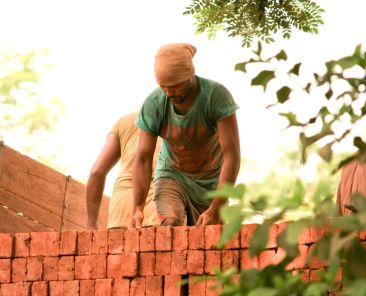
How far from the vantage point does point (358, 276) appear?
121 inches

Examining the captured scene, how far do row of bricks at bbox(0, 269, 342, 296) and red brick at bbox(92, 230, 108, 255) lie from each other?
0.15 m

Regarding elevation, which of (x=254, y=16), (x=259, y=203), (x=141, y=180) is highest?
(x=254, y=16)

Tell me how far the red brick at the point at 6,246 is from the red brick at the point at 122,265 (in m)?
0.62

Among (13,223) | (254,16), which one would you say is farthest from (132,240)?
(13,223)

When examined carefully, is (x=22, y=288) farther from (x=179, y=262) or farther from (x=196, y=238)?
(x=196, y=238)

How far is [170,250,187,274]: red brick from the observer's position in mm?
6277

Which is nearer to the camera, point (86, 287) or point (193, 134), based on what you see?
point (86, 287)

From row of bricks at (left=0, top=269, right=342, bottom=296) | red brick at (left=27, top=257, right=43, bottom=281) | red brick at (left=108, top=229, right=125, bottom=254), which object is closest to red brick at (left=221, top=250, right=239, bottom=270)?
row of bricks at (left=0, top=269, right=342, bottom=296)

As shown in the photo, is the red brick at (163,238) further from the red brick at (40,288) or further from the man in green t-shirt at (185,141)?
the red brick at (40,288)

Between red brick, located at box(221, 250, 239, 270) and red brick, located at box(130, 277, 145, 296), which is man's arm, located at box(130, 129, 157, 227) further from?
red brick, located at box(221, 250, 239, 270)

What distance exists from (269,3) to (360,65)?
3.61 metres

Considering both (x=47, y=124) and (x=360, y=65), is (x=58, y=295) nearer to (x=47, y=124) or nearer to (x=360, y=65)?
(x=360, y=65)

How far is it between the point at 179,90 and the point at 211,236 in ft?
3.07

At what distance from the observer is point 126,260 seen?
6.46m
